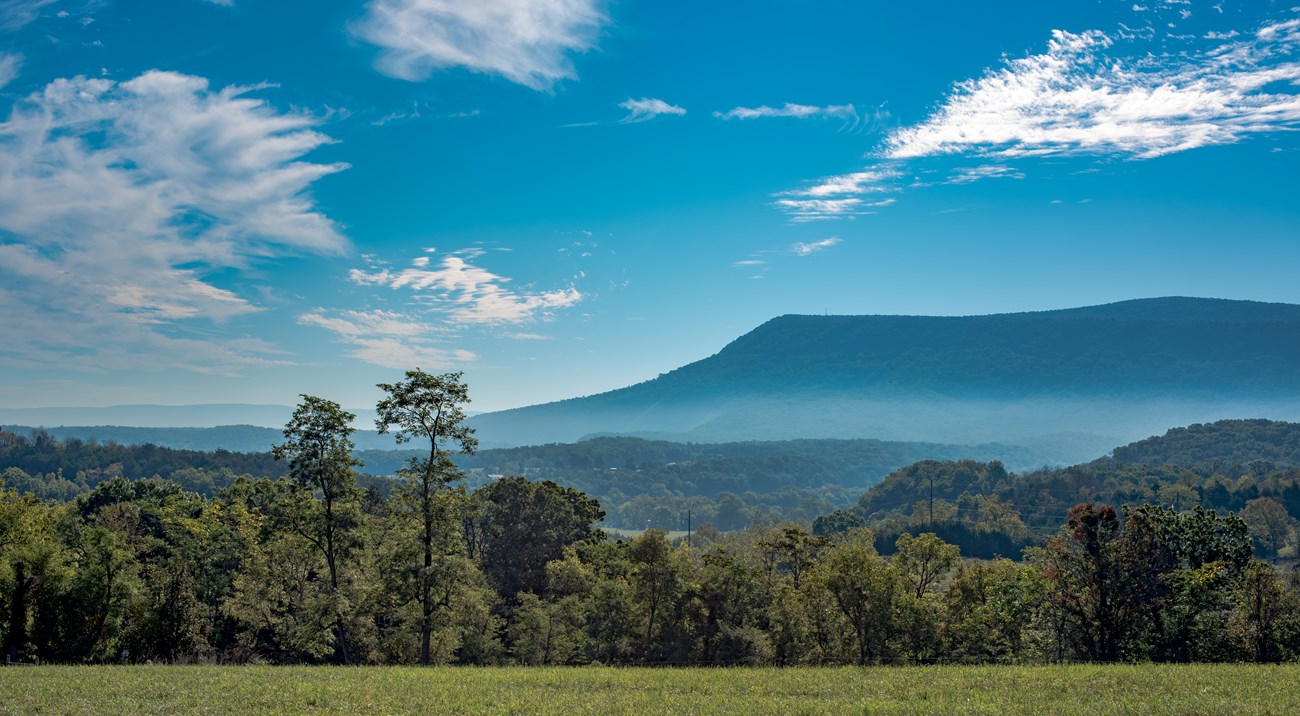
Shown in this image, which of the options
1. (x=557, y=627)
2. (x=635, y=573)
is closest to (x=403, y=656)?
(x=557, y=627)

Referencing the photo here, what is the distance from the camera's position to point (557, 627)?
179 ft

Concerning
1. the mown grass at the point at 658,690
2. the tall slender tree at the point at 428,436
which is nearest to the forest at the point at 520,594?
the tall slender tree at the point at 428,436

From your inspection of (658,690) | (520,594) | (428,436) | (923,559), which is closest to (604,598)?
(520,594)

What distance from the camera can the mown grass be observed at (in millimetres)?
22922

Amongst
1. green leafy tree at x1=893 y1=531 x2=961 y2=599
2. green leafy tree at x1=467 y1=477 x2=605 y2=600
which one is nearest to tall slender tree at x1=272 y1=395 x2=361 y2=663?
green leafy tree at x1=467 y1=477 x2=605 y2=600

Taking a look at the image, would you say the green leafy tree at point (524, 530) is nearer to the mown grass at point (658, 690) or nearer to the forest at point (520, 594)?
the forest at point (520, 594)

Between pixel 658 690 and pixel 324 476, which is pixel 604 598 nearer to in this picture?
pixel 324 476

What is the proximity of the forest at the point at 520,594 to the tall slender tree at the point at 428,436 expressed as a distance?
111mm

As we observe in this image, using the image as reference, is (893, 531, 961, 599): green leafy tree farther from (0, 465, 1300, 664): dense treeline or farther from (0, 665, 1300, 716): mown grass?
(0, 665, 1300, 716): mown grass

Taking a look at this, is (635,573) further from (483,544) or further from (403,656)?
(483,544)

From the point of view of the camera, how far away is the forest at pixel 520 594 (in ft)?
135

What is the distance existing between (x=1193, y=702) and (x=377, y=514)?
243ft

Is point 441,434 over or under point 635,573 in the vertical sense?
over

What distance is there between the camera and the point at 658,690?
27.0m
